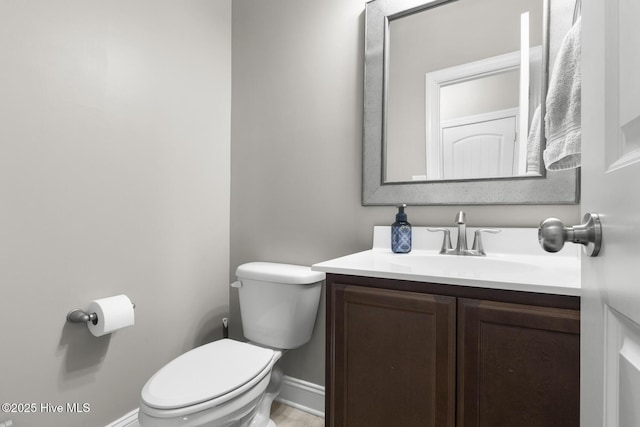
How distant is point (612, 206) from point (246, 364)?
3.77ft

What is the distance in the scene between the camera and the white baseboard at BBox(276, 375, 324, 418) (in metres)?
1.52

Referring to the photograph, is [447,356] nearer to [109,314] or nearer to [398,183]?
[398,183]

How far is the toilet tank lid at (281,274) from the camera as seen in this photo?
4.46 ft

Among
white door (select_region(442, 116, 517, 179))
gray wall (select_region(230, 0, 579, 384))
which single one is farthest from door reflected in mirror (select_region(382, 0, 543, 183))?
gray wall (select_region(230, 0, 579, 384))

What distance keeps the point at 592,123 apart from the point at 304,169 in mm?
1236

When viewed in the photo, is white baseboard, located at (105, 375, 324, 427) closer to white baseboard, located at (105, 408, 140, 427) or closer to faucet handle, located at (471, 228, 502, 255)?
white baseboard, located at (105, 408, 140, 427)

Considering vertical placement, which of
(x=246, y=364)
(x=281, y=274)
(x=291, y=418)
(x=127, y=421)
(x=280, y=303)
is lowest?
(x=291, y=418)

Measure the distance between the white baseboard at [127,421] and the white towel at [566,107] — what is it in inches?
72.0

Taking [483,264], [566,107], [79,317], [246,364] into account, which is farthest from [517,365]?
[79,317]

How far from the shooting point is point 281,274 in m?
1.39

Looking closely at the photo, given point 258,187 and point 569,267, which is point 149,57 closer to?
point 258,187

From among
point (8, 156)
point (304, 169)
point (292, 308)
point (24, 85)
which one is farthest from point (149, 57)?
point (292, 308)

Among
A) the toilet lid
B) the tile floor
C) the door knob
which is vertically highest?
the door knob

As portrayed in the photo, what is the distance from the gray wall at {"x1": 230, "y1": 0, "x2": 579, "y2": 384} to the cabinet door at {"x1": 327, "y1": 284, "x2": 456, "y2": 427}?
21.0 inches
